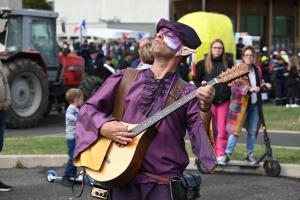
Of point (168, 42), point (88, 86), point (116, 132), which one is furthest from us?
point (88, 86)


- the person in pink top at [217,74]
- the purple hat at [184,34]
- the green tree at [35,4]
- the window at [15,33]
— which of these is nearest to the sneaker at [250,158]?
the person in pink top at [217,74]

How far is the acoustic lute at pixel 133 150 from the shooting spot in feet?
14.0

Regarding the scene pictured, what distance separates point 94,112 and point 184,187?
0.78 metres

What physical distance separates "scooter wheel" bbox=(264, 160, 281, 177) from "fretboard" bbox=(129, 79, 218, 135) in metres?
5.01

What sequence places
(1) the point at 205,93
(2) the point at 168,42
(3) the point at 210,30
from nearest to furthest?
1. (1) the point at 205,93
2. (2) the point at 168,42
3. (3) the point at 210,30

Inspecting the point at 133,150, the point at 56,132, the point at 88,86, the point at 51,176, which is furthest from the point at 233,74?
the point at 88,86

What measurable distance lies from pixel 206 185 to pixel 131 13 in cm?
3975

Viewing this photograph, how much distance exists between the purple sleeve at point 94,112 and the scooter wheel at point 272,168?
485 cm

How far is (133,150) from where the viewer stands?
4387mm

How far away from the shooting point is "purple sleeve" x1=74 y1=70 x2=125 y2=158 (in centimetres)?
458

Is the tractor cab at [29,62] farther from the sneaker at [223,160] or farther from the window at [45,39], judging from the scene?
the sneaker at [223,160]

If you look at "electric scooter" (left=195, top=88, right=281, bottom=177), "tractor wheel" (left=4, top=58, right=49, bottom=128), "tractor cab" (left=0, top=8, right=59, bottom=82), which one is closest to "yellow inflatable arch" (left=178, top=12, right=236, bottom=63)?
"tractor cab" (left=0, top=8, right=59, bottom=82)

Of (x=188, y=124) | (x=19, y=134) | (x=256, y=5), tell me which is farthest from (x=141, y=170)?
(x=256, y=5)

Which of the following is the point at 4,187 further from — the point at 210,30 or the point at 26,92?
the point at 210,30
